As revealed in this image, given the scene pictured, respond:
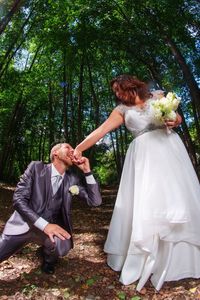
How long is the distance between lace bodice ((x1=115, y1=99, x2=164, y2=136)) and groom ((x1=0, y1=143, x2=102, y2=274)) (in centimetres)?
79

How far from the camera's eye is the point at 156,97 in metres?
4.79

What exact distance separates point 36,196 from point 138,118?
5.05ft

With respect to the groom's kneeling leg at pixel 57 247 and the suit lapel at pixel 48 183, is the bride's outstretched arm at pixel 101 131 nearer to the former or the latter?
the suit lapel at pixel 48 183

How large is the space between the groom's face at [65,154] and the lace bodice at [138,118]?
826 mm

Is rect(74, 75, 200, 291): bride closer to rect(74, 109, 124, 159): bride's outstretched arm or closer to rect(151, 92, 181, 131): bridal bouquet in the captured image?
rect(74, 109, 124, 159): bride's outstretched arm

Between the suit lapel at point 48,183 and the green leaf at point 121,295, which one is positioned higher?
the suit lapel at point 48,183

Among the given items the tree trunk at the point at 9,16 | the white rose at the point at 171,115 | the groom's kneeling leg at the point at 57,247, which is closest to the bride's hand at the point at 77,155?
the groom's kneeling leg at the point at 57,247

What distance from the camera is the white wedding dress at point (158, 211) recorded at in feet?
13.9

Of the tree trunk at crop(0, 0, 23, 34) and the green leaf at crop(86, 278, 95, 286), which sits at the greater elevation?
the tree trunk at crop(0, 0, 23, 34)

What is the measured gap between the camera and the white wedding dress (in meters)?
4.24

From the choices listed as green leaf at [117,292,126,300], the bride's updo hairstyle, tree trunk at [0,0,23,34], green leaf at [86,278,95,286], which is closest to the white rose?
the bride's updo hairstyle

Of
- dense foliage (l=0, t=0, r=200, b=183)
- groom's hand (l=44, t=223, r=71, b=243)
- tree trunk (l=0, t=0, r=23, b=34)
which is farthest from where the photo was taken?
dense foliage (l=0, t=0, r=200, b=183)

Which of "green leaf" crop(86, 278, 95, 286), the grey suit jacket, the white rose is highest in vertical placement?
the white rose

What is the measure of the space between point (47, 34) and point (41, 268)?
11.6 metres
